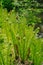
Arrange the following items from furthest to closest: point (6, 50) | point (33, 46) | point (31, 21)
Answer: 1. point (31, 21)
2. point (33, 46)
3. point (6, 50)

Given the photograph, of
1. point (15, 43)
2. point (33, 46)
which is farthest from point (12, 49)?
point (33, 46)

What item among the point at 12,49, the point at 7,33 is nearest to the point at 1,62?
the point at 12,49

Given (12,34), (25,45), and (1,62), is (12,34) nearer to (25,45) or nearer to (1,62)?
(25,45)

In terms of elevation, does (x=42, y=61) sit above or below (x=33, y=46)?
below

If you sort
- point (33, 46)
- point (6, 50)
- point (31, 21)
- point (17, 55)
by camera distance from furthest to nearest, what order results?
point (31, 21) < point (17, 55) < point (33, 46) < point (6, 50)

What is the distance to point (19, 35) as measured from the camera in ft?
10.1

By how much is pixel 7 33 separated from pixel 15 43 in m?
0.20

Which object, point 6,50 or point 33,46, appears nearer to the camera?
point 6,50

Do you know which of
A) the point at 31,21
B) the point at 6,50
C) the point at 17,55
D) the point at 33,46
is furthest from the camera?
the point at 31,21

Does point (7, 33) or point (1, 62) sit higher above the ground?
point (7, 33)

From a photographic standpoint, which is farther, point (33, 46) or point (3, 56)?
point (33, 46)

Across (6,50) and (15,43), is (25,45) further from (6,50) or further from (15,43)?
(6,50)

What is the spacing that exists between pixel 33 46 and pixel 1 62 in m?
0.45

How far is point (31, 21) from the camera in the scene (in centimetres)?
507
